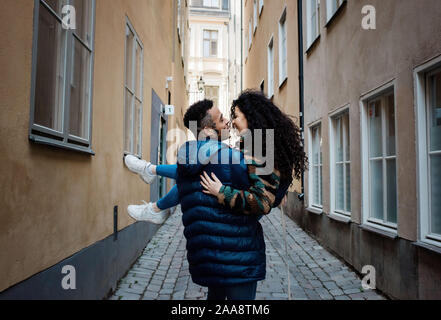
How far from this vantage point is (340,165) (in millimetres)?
6324

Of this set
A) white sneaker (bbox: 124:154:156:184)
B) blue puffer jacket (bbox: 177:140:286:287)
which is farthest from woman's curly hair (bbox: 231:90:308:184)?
white sneaker (bbox: 124:154:156:184)

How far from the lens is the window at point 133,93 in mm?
5191

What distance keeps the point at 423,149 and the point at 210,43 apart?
24903 mm

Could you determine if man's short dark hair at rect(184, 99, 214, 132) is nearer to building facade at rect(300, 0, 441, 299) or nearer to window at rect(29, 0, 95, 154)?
window at rect(29, 0, 95, 154)

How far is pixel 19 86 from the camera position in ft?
6.91

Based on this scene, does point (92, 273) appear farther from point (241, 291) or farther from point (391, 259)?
point (391, 259)

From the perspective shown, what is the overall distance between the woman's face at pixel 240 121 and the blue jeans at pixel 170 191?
425 mm

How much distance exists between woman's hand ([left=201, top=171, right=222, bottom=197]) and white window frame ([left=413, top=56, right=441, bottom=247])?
100.0 inches

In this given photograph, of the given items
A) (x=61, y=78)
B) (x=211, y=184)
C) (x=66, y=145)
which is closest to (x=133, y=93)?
(x=61, y=78)

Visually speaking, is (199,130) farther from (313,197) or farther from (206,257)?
(313,197)

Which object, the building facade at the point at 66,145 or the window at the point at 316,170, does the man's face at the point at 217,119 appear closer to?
the building facade at the point at 66,145

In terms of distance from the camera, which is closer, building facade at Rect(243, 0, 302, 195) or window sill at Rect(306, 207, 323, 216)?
window sill at Rect(306, 207, 323, 216)


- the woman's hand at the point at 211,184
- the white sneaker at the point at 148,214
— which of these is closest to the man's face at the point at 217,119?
the woman's hand at the point at 211,184

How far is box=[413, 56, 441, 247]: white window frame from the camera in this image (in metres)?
3.54
